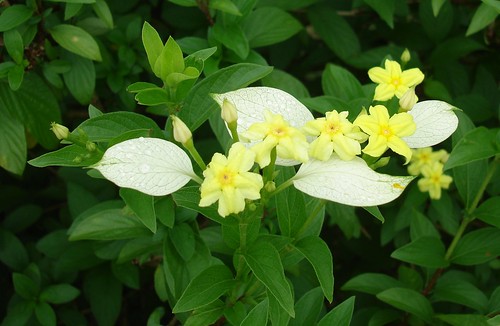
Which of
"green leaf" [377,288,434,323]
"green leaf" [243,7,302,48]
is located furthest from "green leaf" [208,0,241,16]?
"green leaf" [377,288,434,323]

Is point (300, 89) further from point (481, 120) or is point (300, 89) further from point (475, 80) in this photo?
point (475, 80)

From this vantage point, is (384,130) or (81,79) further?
(81,79)

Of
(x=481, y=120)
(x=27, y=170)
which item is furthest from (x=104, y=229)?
(x=481, y=120)

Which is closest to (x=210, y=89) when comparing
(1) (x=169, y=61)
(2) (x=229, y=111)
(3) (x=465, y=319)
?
(1) (x=169, y=61)

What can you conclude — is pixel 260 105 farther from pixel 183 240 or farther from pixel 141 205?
pixel 183 240

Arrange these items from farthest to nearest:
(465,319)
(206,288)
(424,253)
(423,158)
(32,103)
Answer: (423,158), (32,103), (424,253), (465,319), (206,288)

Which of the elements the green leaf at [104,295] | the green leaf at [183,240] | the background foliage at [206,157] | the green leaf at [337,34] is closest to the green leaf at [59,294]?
the background foliage at [206,157]

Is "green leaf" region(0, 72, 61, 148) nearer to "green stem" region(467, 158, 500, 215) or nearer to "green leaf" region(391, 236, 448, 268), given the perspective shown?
"green leaf" region(391, 236, 448, 268)
